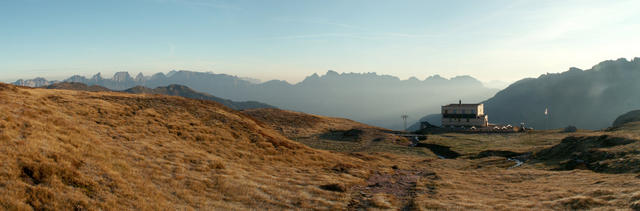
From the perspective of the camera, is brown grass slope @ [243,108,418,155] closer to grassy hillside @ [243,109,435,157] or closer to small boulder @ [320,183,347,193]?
grassy hillside @ [243,109,435,157]

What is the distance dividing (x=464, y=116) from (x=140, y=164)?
108802 millimetres

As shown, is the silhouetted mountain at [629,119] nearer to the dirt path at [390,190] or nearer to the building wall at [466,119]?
the building wall at [466,119]

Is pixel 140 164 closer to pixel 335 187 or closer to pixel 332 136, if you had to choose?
pixel 335 187

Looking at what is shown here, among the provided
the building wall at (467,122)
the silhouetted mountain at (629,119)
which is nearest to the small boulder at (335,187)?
the silhouetted mountain at (629,119)

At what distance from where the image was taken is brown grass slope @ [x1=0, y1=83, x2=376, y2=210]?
1490cm

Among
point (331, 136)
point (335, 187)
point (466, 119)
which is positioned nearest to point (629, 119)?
point (466, 119)

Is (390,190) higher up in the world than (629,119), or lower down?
higher up

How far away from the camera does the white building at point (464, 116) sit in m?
106

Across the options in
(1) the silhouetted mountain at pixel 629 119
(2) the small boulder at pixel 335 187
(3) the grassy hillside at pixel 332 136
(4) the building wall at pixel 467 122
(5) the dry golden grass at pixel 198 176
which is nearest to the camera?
(5) the dry golden grass at pixel 198 176

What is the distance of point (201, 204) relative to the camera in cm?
1672

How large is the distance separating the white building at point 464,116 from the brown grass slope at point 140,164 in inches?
3380

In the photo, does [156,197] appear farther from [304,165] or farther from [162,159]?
[304,165]

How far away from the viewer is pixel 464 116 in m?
109

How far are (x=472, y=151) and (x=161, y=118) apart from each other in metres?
52.7
